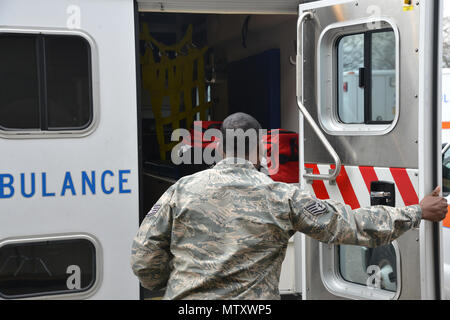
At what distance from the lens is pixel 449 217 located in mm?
4469

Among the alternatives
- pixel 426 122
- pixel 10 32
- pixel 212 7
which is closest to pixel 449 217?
pixel 426 122

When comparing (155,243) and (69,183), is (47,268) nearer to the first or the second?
(69,183)

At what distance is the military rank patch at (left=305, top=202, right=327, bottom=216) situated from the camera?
2168mm

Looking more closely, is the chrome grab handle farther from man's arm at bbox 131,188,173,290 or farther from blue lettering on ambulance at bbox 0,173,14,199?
blue lettering on ambulance at bbox 0,173,14,199

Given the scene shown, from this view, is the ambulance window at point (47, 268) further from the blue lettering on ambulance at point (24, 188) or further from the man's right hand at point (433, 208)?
the man's right hand at point (433, 208)

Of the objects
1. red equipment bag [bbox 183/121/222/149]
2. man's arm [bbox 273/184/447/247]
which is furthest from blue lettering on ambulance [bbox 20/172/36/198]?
red equipment bag [bbox 183/121/222/149]

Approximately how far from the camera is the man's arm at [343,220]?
2.17 meters

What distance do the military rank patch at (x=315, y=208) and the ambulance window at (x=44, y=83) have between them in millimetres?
1695

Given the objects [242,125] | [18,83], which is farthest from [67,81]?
[242,125]

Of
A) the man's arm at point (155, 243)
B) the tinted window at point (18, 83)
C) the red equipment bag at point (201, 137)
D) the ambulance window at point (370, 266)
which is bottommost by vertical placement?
the ambulance window at point (370, 266)

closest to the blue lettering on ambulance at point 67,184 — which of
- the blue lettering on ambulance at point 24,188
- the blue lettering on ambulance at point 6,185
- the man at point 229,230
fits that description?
the blue lettering on ambulance at point 24,188

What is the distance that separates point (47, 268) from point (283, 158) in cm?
185

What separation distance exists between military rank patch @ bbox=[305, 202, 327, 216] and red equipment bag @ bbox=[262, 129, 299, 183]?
2.15m

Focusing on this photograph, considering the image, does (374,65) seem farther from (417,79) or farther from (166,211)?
(166,211)
